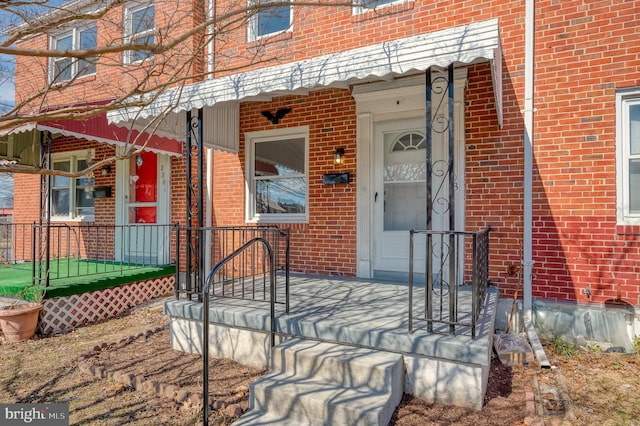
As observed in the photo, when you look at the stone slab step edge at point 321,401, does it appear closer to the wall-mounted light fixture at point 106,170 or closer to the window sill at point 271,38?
the window sill at point 271,38

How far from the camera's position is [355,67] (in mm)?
3414

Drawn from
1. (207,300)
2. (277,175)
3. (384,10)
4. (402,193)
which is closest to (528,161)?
(402,193)

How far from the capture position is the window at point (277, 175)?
19.8 ft

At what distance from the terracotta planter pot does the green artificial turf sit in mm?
307

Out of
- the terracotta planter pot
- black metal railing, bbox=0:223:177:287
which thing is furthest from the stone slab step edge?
black metal railing, bbox=0:223:177:287

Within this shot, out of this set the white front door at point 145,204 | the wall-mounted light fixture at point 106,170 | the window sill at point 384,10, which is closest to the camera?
the window sill at point 384,10

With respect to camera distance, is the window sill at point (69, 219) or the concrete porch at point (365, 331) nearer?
the concrete porch at point (365, 331)

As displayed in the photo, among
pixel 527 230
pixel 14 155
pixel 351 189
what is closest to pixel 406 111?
pixel 351 189

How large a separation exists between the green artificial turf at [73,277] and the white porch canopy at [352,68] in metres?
2.38

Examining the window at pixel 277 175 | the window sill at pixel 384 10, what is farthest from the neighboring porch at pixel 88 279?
the window sill at pixel 384 10

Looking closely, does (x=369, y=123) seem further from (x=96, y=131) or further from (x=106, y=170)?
(x=106, y=170)

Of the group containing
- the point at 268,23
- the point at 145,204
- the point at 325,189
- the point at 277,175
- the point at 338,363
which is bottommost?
A: the point at 338,363

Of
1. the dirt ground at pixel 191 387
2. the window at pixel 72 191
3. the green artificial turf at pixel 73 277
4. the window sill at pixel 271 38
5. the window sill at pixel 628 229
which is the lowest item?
the dirt ground at pixel 191 387

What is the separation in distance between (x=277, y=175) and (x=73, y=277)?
3.43m
